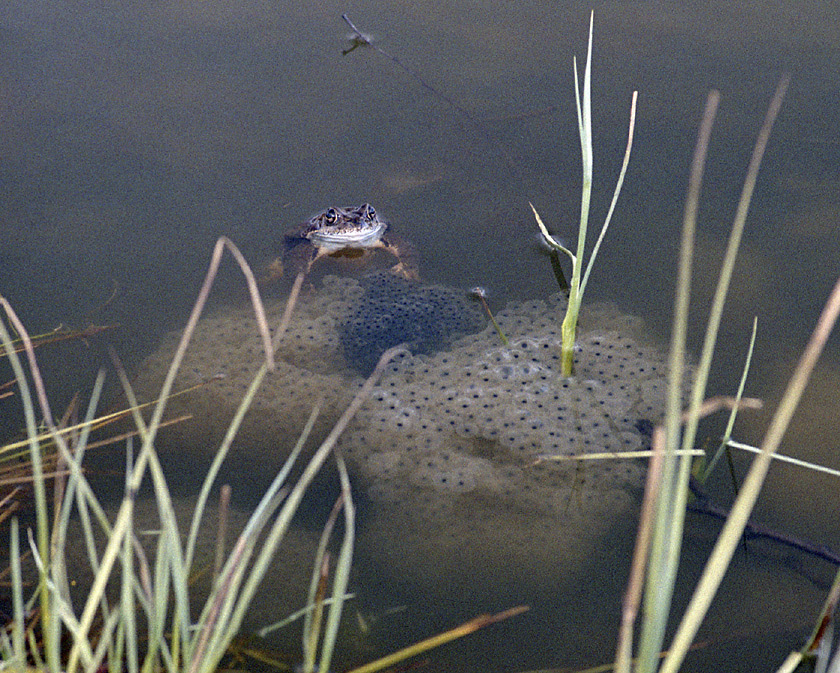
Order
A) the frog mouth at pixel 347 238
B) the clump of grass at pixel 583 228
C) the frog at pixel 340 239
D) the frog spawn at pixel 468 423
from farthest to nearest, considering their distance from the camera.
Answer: the frog mouth at pixel 347 238, the frog at pixel 340 239, the frog spawn at pixel 468 423, the clump of grass at pixel 583 228

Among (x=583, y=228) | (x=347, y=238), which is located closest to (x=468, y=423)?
(x=583, y=228)

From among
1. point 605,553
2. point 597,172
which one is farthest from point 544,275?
point 605,553

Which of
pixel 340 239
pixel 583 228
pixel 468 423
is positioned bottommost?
pixel 468 423

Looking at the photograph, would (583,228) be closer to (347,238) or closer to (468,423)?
(468,423)

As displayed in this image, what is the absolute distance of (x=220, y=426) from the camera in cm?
254

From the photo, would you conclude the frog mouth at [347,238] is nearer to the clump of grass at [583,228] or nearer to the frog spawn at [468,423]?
the frog spawn at [468,423]

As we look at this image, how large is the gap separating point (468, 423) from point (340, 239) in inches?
48.7

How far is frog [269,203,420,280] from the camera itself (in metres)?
3.13

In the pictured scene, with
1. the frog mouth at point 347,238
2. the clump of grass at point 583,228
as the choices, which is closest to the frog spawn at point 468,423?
the clump of grass at point 583,228

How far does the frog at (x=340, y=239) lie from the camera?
3.13m

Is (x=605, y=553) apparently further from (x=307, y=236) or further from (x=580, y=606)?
(x=307, y=236)

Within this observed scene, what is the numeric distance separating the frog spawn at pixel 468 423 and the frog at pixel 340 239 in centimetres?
23

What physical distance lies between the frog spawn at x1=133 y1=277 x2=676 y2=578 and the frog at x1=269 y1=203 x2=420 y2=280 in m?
0.23

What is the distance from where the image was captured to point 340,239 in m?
3.36
